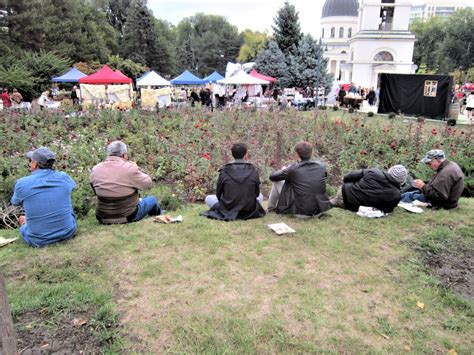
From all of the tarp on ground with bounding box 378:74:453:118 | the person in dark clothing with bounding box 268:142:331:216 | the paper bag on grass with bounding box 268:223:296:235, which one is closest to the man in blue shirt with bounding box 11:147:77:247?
the paper bag on grass with bounding box 268:223:296:235

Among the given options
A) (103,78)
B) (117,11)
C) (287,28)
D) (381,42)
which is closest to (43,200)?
(103,78)

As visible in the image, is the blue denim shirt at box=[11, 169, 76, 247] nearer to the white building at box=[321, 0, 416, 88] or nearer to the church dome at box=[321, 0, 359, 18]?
the white building at box=[321, 0, 416, 88]

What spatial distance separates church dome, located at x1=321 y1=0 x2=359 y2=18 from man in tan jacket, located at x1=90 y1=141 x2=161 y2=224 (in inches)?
3013

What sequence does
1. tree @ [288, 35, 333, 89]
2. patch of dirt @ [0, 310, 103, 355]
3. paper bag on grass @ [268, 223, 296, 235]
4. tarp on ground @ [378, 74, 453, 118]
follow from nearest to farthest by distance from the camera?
patch of dirt @ [0, 310, 103, 355]
paper bag on grass @ [268, 223, 296, 235]
tarp on ground @ [378, 74, 453, 118]
tree @ [288, 35, 333, 89]

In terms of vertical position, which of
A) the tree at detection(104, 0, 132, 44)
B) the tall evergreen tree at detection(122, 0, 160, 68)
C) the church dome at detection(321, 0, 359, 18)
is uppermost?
the church dome at detection(321, 0, 359, 18)

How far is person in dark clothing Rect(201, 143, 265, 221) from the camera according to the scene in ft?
17.0

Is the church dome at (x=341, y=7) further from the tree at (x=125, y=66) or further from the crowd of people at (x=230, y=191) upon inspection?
the crowd of people at (x=230, y=191)

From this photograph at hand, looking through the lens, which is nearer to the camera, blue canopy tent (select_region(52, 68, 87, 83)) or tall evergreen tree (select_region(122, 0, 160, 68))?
blue canopy tent (select_region(52, 68, 87, 83))

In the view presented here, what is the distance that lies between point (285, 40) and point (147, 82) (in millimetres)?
11621

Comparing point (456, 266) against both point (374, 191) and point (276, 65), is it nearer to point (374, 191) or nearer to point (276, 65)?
point (374, 191)

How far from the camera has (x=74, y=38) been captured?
38.4 metres

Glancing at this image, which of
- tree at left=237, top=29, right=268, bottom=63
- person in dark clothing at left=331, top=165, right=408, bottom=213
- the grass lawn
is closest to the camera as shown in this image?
the grass lawn

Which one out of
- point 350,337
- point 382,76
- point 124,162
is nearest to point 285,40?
point 382,76

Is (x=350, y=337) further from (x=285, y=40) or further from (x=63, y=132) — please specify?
(x=285, y=40)
